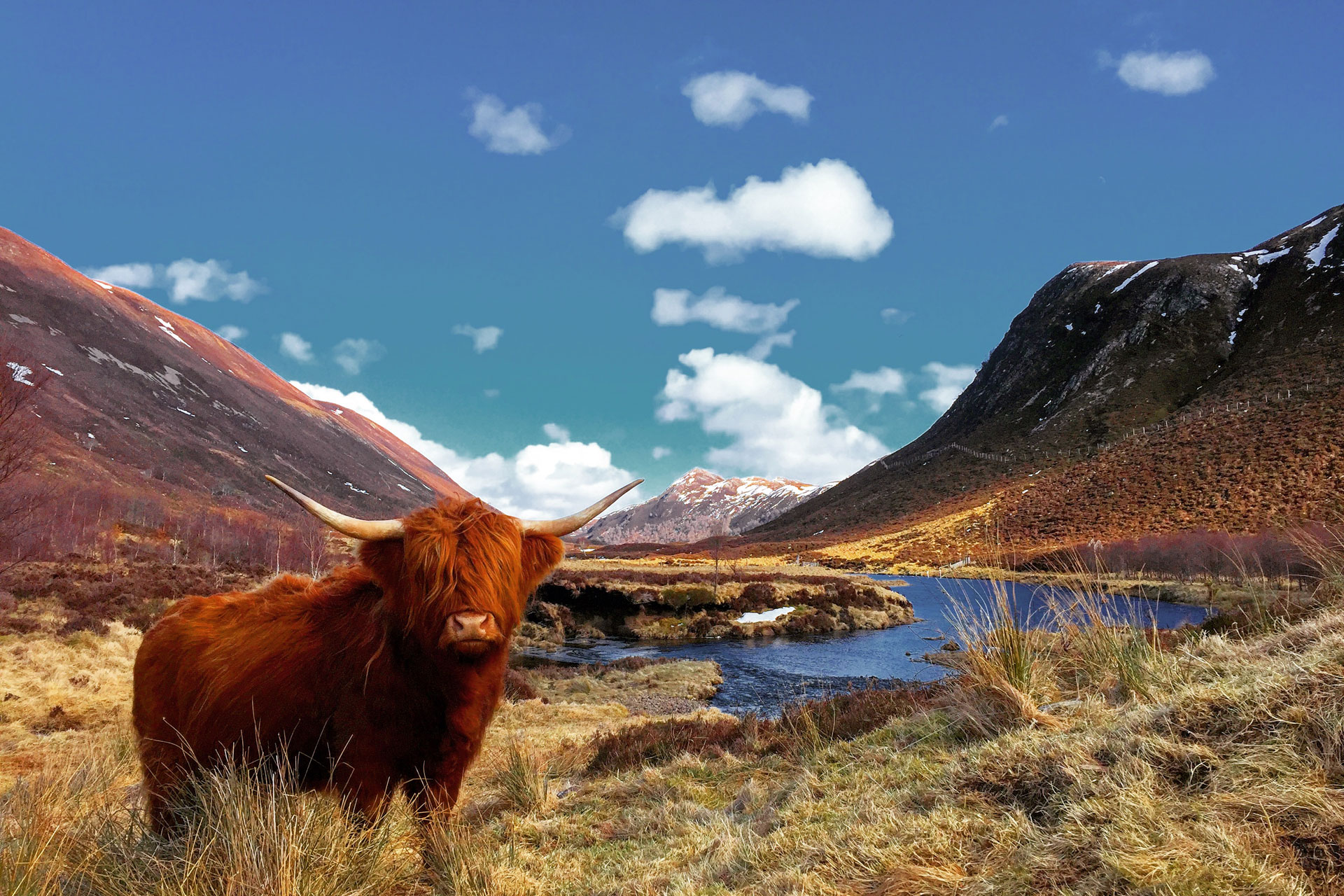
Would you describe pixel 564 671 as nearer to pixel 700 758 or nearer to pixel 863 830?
pixel 700 758

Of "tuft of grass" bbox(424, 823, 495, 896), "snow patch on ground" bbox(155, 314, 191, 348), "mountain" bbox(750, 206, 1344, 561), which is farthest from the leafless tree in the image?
"snow patch on ground" bbox(155, 314, 191, 348)

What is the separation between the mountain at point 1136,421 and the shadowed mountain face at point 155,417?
60618 mm

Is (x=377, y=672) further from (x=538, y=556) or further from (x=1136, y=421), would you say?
(x=1136, y=421)

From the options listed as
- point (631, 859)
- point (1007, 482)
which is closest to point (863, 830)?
point (631, 859)

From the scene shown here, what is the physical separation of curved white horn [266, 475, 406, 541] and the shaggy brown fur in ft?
0.28

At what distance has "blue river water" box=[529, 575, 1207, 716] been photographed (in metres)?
17.9

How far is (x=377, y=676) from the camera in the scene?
149 inches

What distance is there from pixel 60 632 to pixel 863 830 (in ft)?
70.4

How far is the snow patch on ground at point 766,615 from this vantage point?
32.4 m

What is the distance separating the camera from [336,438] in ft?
511

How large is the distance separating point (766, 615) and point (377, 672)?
31.1m

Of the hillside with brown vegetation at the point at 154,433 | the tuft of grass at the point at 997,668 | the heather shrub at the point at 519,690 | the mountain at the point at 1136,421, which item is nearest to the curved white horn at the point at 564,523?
the tuft of grass at the point at 997,668

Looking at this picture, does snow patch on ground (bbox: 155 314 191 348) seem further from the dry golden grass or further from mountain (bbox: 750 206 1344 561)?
the dry golden grass

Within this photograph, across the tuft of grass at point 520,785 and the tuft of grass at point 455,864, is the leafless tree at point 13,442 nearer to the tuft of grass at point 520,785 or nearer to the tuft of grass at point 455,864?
the tuft of grass at point 520,785
